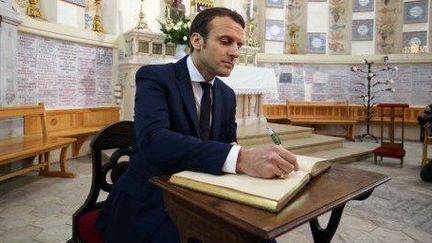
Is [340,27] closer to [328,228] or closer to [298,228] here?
[298,228]

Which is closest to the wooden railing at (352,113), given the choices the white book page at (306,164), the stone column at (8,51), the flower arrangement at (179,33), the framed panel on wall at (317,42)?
the framed panel on wall at (317,42)

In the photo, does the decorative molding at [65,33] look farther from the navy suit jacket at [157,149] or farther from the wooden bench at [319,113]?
the wooden bench at [319,113]

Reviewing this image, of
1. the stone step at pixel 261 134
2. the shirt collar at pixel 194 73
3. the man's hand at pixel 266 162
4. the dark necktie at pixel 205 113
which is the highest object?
the shirt collar at pixel 194 73

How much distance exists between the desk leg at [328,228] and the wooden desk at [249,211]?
Result: 423mm

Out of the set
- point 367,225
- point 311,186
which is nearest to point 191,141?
point 311,186

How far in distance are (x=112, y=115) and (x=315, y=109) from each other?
18.6 feet

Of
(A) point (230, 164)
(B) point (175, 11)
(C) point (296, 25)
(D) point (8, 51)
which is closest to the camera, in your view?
(A) point (230, 164)

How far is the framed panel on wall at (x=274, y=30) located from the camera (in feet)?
33.2

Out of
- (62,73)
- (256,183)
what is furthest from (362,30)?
(256,183)

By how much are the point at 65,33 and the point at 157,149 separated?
545cm

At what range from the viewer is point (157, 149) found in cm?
125

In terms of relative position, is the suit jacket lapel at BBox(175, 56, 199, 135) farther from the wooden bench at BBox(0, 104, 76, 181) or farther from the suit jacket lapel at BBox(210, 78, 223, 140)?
the wooden bench at BBox(0, 104, 76, 181)

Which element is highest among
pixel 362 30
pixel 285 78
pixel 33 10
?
pixel 362 30

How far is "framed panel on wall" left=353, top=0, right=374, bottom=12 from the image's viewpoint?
9.83 metres
